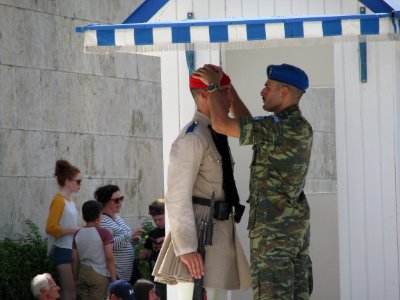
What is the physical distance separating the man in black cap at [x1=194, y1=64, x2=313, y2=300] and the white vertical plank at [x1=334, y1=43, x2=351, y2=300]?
1.14 m

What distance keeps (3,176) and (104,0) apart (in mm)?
2461

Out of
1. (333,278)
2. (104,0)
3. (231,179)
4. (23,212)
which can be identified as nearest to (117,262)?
(23,212)

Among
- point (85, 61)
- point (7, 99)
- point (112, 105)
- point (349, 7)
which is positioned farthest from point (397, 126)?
point (112, 105)

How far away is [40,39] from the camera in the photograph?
37.0 ft

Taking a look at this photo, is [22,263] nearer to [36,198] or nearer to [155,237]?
[36,198]

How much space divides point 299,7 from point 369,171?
118 centimetres

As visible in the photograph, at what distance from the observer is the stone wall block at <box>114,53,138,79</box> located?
12219mm

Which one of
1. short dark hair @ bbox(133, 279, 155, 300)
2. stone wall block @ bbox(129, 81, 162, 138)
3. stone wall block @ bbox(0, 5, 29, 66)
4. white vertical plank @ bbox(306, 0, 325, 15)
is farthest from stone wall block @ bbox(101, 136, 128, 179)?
white vertical plank @ bbox(306, 0, 325, 15)

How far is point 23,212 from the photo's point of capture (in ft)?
36.0

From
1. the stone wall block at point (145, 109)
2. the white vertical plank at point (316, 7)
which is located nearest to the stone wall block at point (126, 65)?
the stone wall block at point (145, 109)

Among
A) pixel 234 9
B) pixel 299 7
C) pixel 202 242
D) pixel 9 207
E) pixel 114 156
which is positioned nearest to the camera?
pixel 202 242

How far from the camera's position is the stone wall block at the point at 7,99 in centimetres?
1079

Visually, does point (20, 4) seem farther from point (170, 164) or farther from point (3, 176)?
point (170, 164)

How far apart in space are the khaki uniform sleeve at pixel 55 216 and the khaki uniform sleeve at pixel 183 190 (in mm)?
4285
